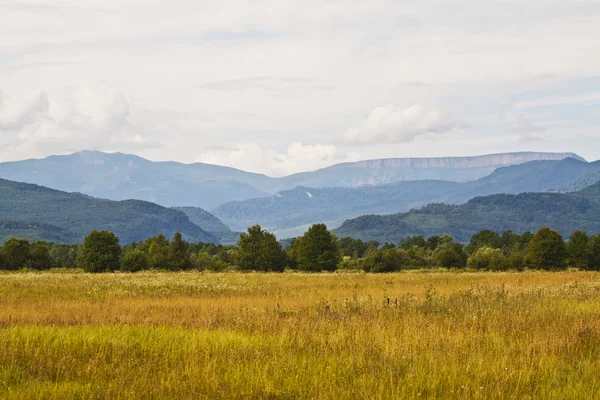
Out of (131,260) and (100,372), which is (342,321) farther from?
(131,260)

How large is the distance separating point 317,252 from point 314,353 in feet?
189

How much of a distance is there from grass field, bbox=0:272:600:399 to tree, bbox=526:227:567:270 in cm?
5054

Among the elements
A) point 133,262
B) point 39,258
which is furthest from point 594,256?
point 39,258

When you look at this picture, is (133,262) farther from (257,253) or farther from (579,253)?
(579,253)

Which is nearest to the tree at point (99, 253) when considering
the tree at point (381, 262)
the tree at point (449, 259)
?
the tree at point (381, 262)

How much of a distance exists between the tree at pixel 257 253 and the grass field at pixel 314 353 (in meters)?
50.3

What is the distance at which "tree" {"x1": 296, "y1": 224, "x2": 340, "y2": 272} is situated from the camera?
2726 inches

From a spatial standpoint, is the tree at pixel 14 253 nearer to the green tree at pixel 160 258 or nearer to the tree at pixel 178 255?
the green tree at pixel 160 258

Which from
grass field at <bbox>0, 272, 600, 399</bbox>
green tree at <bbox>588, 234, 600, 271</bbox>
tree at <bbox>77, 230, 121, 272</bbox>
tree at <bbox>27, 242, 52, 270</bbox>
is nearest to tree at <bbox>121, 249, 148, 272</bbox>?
tree at <bbox>77, 230, 121, 272</bbox>

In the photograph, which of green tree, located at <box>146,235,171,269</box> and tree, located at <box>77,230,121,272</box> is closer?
tree, located at <box>77,230,121,272</box>

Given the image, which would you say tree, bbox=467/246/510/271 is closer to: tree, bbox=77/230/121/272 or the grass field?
tree, bbox=77/230/121/272

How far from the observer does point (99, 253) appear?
63.3m

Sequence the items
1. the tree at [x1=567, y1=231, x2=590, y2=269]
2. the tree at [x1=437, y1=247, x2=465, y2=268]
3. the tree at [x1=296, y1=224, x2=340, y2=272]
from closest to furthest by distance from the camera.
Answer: the tree at [x1=296, y1=224, x2=340, y2=272]
the tree at [x1=567, y1=231, x2=590, y2=269]
the tree at [x1=437, y1=247, x2=465, y2=268]

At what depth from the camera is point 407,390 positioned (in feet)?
31.5
